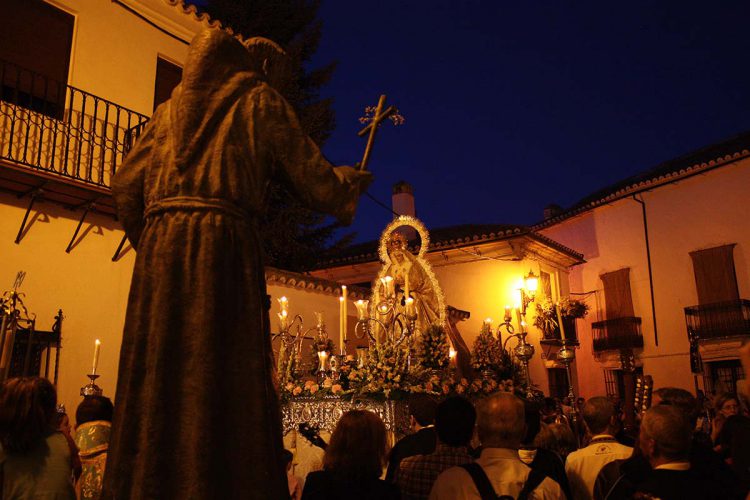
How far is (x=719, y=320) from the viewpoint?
70.6 feet

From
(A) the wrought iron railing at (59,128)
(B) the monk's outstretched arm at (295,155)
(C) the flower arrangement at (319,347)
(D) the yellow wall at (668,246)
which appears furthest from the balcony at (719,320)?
(B) the monk's outstretched arm at (295,155)

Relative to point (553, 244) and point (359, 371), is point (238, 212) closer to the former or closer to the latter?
point (359, 371)

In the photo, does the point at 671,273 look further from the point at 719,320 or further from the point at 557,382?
the point at 557,382

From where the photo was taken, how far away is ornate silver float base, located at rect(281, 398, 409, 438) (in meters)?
6.23

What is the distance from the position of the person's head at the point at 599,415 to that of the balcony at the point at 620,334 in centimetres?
2122

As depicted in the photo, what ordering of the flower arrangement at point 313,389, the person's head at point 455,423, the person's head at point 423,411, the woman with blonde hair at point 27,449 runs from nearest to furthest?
the woman with blonde hair at point 27,449 < the person's head at point 455,423 < the person's head at point 423,411 < the flower arrangement at point 313,389

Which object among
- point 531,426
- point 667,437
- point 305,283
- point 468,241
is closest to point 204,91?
point 667,437

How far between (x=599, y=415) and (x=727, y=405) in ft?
Result: 5.53

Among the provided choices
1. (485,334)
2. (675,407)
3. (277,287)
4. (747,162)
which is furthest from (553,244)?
(675,407)

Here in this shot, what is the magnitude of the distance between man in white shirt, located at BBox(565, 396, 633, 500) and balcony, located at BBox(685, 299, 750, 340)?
63.4 ft

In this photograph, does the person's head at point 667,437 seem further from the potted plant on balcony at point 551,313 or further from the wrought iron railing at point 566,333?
the wrought iron railing at point 566,333

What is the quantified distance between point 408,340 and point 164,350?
4847 millimetres

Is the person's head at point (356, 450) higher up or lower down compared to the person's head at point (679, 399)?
lower down

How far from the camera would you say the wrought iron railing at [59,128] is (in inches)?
318
